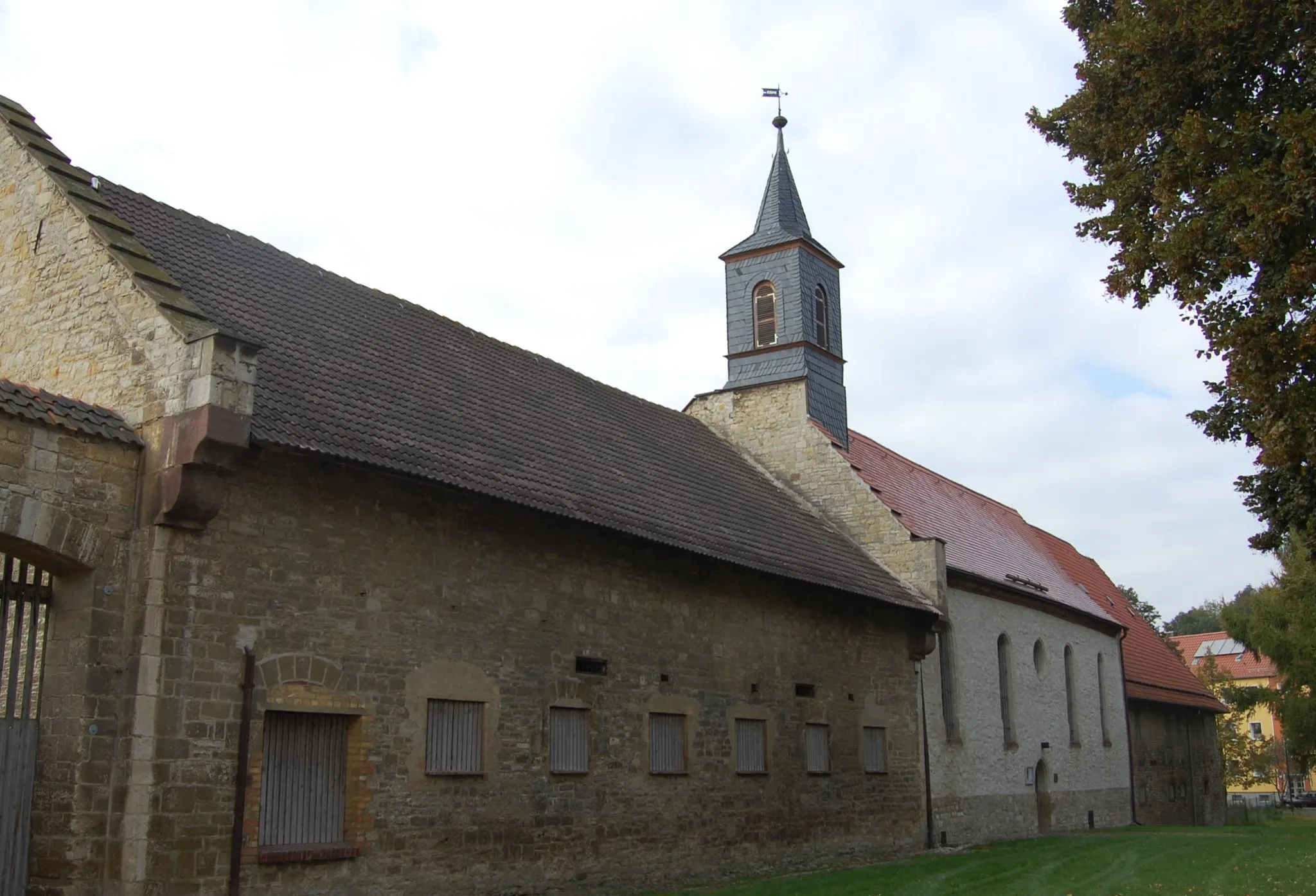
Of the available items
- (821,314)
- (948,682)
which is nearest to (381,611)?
(948,682)

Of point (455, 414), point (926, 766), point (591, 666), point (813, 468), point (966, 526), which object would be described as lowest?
point (926, 766)

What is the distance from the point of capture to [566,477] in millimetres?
16812

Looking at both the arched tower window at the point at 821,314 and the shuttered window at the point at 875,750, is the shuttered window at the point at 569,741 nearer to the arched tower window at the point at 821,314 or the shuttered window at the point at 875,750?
the shuttered window at the point at 875,750

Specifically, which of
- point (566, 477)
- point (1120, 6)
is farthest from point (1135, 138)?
point (566, 477)

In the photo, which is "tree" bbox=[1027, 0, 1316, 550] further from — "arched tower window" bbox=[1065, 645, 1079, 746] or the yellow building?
the yellow building

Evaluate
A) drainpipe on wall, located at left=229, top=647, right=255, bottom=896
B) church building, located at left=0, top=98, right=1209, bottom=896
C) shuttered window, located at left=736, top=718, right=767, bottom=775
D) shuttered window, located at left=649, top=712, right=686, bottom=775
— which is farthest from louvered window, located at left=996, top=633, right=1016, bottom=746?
drainpipe on wall, located at left=229, top=647, right=255, bottom=896

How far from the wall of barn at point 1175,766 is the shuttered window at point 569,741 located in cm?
2452

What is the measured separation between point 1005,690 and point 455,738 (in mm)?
17546

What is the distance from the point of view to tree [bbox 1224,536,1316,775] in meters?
33.7

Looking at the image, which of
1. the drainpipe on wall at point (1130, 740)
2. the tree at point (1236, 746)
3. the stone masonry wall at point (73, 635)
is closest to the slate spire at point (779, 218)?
the drainpipe on wall at point (1130, 740)

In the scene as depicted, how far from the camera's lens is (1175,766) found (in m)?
38.9

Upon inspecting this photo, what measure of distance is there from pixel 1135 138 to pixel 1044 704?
66.3 feet

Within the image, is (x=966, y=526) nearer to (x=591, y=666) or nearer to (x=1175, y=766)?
(x=1175, y=766)

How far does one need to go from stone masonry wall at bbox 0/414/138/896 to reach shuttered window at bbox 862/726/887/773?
1433 centimetres
